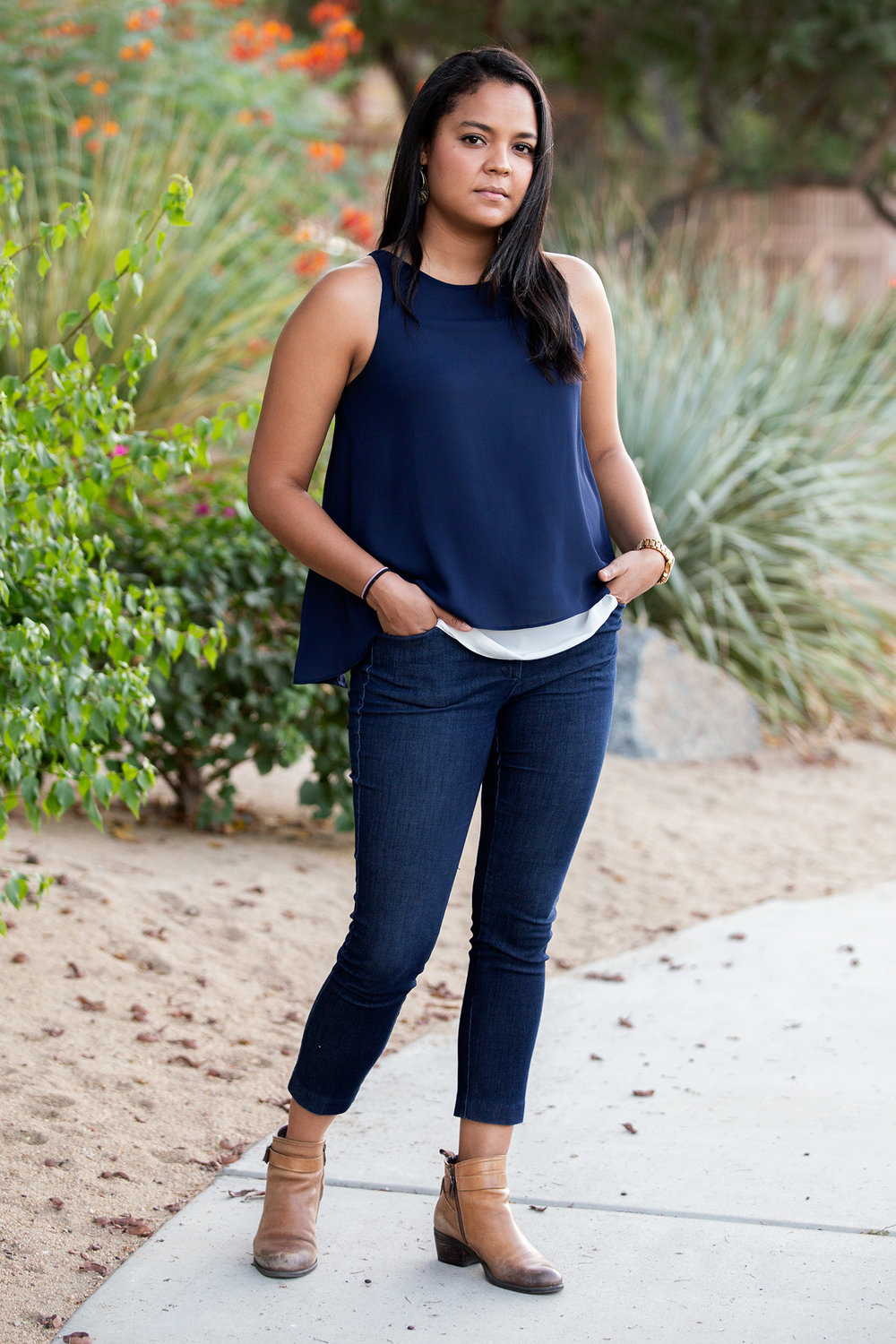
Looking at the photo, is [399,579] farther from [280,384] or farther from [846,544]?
[846,544]

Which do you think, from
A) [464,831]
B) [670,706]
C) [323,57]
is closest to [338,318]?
[464,831]

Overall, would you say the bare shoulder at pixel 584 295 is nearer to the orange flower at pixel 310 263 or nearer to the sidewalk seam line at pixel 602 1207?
the sidewalk seam line at pixel 602 1207

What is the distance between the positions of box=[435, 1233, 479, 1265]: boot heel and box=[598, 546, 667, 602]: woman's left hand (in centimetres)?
110

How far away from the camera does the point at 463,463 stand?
2.12 metres

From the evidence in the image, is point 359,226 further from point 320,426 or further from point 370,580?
point 370,580

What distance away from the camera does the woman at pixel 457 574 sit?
213 centimetres

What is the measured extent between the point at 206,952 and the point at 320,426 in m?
2.00

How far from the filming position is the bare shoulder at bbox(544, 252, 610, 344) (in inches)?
90.5

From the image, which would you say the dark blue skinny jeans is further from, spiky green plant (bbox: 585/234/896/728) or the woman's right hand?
spiky green plant (bbox: 585/234/896/728)

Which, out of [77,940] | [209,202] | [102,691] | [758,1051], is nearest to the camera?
[102,691]

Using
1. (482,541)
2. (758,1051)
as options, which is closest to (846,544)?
(758,1051)

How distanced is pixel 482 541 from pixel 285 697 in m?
A: 2.34

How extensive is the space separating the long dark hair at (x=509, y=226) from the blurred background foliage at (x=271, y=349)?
180 centimetres

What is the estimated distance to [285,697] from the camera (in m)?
4.39
